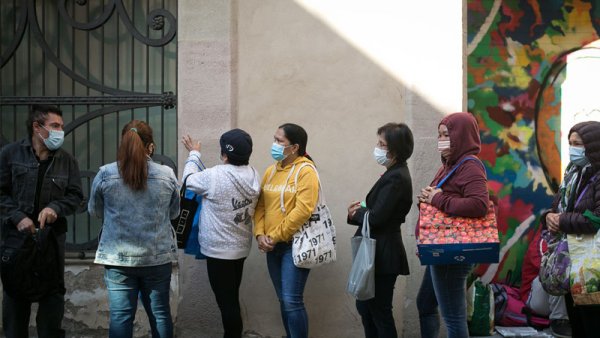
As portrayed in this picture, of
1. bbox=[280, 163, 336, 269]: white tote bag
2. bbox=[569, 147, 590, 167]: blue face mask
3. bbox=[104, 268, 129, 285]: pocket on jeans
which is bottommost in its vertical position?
bbox=[104, 268, 129, 285]: pocket on jeans

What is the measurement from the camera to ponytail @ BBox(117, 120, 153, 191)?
194 inches

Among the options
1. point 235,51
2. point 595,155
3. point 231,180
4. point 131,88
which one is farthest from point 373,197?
point 131,88

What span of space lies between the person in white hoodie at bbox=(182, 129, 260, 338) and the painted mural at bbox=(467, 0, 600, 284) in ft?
7.80

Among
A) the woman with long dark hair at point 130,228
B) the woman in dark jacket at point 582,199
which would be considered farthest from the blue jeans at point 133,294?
the woman in dark jacket at point 582,199

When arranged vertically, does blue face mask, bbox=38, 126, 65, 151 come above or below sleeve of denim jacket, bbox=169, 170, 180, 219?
above

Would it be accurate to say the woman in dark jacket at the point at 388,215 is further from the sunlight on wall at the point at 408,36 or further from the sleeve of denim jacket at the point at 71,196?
the sleeve of denim jacket at the point at 71,196

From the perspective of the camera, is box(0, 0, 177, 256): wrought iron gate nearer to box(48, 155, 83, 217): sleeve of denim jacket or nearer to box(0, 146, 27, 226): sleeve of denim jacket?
box(48, 155, 83, 217): sleeve of denim jacket

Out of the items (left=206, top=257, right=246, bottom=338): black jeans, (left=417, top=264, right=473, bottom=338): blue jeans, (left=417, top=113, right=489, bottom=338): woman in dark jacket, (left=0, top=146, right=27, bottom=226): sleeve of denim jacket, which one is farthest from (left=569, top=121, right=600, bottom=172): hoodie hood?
(left=0, top=146, right=27, bottom=226): sleeve of denim jacket

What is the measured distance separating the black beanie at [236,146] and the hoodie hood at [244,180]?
64 millimetres

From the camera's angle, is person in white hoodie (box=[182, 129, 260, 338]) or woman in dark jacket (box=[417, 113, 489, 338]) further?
person in white hoodie (box=[182, 129, 260, 338])

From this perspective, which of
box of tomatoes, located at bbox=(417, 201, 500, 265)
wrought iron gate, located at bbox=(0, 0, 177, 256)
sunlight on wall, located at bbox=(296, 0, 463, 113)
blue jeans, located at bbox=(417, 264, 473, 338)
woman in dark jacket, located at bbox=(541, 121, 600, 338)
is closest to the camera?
woman in dark jacket, located at bbox=(541, 121, 600, 338)

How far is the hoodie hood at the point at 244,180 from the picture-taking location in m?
5.51

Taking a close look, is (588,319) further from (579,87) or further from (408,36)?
(579,87)

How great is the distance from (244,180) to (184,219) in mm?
499
